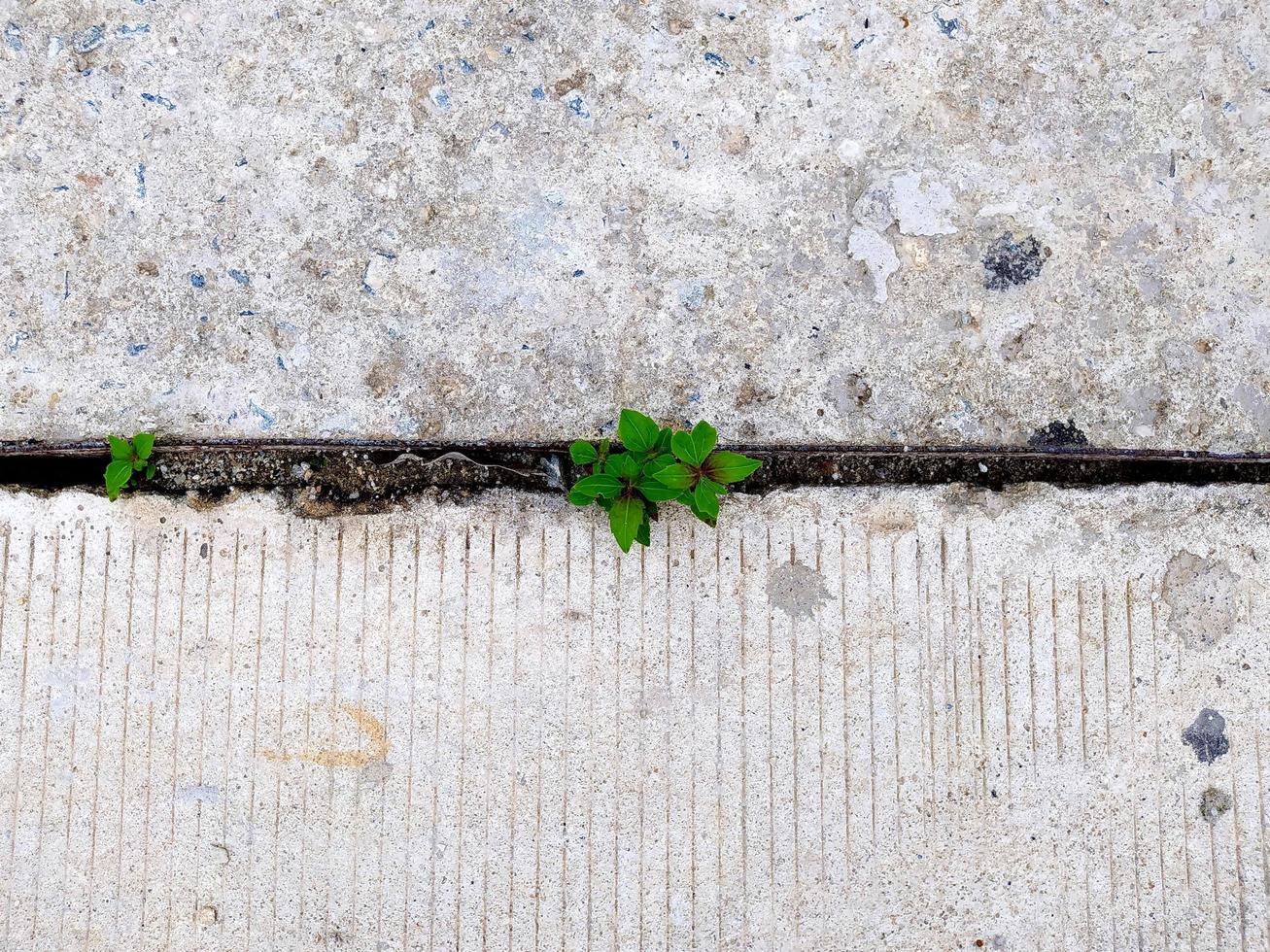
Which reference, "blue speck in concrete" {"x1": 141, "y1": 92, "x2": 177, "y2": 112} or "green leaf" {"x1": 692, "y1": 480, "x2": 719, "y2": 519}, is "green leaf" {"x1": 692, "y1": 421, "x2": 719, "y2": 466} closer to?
"green leaf" {"x1": 692, "y1": 480, "x2": 719, "y2": 519}

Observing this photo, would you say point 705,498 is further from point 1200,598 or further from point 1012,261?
point 1200,598

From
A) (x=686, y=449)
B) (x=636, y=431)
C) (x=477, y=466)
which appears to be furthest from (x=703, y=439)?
(x=477, y=466)

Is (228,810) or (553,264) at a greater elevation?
(553,264)

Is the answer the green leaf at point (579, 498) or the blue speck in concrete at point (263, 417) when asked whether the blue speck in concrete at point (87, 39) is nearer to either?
the blue speck in concrete at point (263, 417)

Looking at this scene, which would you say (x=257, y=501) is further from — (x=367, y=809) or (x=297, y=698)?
(x=367, y=809)

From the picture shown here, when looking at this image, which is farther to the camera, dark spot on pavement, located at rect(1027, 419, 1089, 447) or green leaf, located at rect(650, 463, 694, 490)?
dark spot on pavement, located at rect(1027, 419, 1089, 447)

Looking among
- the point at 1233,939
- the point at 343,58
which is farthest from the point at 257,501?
the point at 1233,939

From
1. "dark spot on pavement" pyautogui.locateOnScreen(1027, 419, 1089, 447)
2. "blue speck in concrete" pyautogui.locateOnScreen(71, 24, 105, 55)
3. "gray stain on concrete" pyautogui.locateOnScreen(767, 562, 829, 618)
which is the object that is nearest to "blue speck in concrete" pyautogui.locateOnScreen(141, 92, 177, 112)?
"blue speck in concrete" pyautogui.locateOnScreen(71, 24, 105, 55)

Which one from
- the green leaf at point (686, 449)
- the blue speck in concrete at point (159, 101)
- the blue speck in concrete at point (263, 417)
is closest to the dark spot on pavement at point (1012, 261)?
the green leaf at point (686, 449)
